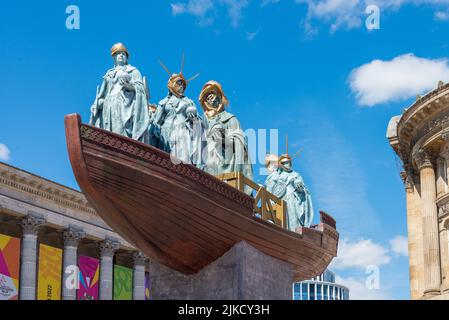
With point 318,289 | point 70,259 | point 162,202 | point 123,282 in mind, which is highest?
point 318,289

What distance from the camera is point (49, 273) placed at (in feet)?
195

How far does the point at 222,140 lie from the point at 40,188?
42.1 metres

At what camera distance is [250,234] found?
1878cm

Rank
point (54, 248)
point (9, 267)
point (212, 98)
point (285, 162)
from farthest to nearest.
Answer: point (54, 248) → point (9, 267) → point (285, 162) → point (212, 98)

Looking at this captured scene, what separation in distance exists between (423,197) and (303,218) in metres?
34.4

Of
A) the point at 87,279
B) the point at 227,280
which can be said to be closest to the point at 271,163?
the point at 227,280

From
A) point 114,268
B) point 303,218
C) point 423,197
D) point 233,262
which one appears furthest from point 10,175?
point 233,262

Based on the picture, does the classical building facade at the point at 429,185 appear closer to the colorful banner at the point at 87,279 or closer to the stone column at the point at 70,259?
the colorful banner at the point at 87,279

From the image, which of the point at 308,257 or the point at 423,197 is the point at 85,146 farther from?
the point at 423,197

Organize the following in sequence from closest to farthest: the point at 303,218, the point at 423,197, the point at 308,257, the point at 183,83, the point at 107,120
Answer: the point at 107,120, the point at 183,83, the point at 308,257, the point at 303,218, the point at 423,197

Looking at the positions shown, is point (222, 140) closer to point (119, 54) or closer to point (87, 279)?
point (119, 54)

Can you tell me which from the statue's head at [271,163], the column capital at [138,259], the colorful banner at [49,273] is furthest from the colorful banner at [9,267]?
the statue's head at [271,163]

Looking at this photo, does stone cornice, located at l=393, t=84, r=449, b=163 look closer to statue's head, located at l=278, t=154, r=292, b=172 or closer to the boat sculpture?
statue's head, located at l=278, t=154, r=292, b=172
